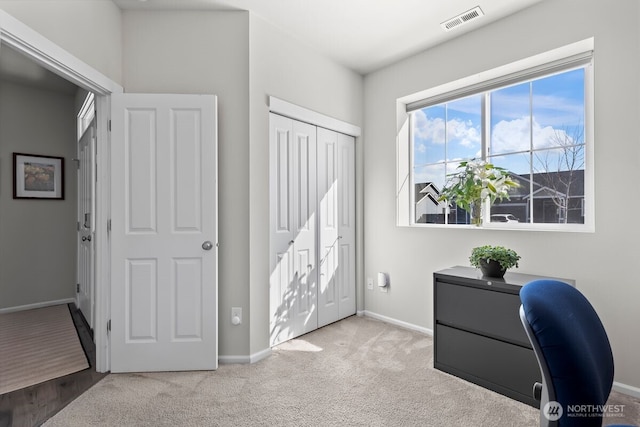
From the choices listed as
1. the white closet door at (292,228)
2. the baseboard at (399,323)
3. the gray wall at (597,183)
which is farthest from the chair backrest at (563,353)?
the baseboard at (399,323)

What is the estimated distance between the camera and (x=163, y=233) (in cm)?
246

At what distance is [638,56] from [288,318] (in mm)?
3106

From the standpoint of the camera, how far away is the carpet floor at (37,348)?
2.43m

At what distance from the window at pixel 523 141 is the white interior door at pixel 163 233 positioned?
83.0 inches

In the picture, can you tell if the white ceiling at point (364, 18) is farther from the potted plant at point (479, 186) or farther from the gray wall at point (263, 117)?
the potted plant at point (479, 186)

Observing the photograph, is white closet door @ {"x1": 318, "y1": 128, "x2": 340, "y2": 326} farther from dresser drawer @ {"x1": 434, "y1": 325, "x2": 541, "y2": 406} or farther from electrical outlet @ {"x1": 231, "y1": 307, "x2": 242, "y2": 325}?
dresser drawer @ {"x1": 434, "y1": 325, "x2": 541, "y2": 406}

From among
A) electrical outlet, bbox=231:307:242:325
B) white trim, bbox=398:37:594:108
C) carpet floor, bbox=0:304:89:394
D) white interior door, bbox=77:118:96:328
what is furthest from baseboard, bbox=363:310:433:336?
white interior door, bbox=77:118:96:328

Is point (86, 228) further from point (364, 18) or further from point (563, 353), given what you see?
point (563, 353)

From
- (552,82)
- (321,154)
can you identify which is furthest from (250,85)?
(552,82)

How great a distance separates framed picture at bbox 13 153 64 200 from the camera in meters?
4.00

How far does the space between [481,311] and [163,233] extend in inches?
89.8

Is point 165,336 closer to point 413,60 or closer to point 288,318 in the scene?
point 288,318

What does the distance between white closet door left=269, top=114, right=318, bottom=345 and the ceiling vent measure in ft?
4.61

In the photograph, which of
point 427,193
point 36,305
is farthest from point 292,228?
point 36,305
